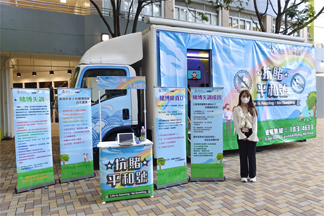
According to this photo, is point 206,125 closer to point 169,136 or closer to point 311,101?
point 169,136

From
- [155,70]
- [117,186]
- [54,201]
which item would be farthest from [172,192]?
[155,70]

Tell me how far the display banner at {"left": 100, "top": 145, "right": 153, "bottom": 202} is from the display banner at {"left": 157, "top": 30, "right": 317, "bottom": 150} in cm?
196

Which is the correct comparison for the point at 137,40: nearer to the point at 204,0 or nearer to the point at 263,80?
the point at 263,80

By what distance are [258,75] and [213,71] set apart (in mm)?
1497

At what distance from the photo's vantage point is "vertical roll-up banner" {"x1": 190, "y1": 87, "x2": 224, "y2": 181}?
4684 millimetres

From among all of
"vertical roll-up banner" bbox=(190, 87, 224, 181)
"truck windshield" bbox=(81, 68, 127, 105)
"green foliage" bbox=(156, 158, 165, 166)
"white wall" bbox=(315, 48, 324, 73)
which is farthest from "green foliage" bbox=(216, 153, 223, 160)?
"white wall" bbox=(315, 48, 324, 73)

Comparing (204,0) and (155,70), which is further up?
(204,0)

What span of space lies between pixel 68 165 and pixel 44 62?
8.73 m

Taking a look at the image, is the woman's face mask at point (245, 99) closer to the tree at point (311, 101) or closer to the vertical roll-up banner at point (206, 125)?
the vertical roll-up banner at point (206, 125)

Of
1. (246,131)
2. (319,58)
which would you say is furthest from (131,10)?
(319,58)

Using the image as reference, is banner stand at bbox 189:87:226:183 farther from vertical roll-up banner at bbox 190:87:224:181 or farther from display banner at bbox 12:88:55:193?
display banner at bbox 12:88:55:193

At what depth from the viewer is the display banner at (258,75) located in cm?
568

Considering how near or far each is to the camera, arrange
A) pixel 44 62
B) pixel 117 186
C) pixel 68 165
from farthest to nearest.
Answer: pixel 44 62 → pixel 68 165 → pixel 117 186

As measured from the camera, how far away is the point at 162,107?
4410mm
